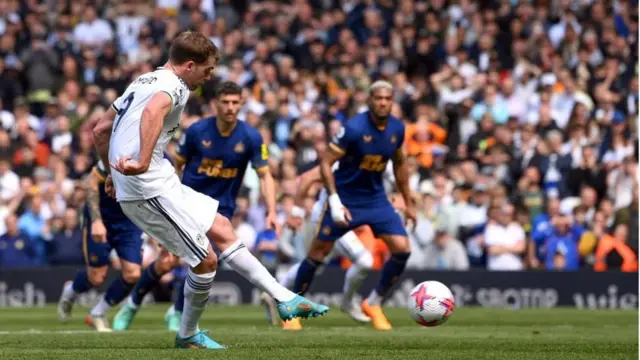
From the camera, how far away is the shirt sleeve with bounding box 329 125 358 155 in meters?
15.4

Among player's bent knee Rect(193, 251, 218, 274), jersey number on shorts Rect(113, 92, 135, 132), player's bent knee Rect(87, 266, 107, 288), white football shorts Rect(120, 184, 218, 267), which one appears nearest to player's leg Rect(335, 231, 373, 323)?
player's bent knee Rect(87, 266, 107, 288)

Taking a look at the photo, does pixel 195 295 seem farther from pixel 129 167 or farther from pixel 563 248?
pixel 563 248

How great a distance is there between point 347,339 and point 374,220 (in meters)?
2.94

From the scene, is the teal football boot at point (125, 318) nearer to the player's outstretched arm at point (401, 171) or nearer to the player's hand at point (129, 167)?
the player's outstretched arm at point (401, 171)

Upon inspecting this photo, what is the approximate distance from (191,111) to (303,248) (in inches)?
176

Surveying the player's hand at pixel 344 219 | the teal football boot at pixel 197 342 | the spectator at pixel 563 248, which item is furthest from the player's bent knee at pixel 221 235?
the spectator at pixel 563 248

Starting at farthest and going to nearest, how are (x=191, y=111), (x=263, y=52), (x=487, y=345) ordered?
(x=263, y=52), (x=191, y=111), (x=487, y=345)

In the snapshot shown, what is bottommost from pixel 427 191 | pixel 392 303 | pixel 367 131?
pixel 392 303

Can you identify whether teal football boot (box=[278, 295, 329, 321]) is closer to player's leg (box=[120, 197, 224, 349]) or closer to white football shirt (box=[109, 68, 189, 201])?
player's leg (box=[120, 197, 224, 349])

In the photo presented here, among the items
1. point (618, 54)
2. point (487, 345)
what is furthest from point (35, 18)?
point (487, 345)

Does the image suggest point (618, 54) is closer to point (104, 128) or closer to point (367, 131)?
point (367, 131)

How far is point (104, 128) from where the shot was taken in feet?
35.6

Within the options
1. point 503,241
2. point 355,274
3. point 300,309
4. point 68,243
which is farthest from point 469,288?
point 300,309

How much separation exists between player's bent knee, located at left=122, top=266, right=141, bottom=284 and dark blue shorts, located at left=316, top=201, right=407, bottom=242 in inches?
83.3
